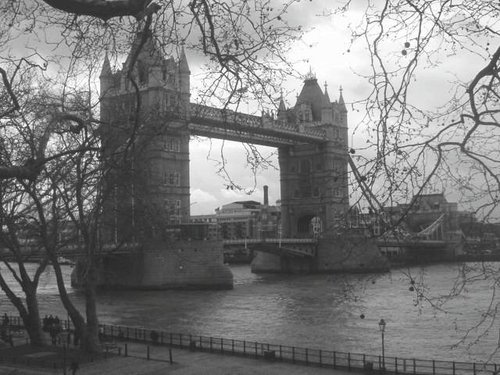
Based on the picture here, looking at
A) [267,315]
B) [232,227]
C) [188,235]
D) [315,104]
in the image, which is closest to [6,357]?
[267,315]

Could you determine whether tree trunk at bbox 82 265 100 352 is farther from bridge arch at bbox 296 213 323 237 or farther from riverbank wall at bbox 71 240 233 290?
bridge arch at bbox 296 213 323 237

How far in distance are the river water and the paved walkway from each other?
9.12 ft

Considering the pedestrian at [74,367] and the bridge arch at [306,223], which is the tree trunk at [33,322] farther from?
the bridge arch at [306,223]

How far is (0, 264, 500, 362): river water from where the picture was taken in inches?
1012

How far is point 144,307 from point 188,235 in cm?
1550

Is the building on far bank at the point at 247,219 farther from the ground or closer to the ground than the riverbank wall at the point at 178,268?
farther from the ground

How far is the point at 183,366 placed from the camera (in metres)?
18.6

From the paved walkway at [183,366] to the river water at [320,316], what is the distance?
278cm

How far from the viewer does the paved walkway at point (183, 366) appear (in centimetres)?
1789

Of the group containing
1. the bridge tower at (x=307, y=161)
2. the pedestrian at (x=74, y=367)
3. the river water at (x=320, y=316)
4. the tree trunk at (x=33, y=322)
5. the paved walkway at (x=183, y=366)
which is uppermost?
the bridge tower at (x=307, y=161)

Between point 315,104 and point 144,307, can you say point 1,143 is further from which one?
point 315,104

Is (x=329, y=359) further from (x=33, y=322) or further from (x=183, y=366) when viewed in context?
(x=33, y=322)

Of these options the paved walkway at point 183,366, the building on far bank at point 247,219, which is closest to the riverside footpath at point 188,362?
the paved walkway at point 183,366

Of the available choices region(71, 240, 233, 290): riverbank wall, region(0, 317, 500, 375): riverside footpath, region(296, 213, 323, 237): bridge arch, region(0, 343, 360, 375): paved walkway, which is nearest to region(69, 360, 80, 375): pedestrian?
region(0, 317, 500, 375): riverside footpath
